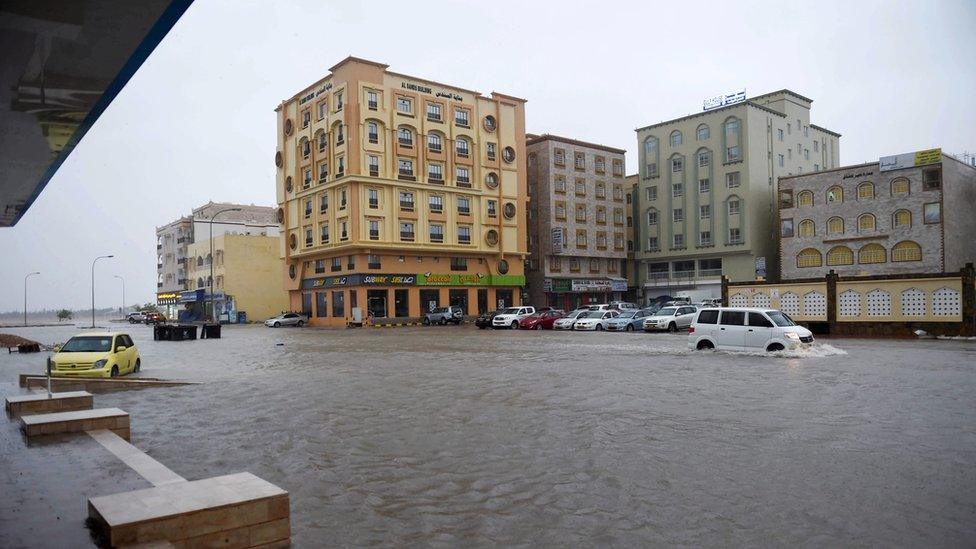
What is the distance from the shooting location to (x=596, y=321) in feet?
135

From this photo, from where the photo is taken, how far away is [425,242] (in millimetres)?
59031

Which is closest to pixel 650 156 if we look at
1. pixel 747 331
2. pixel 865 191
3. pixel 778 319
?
pixel 865 191

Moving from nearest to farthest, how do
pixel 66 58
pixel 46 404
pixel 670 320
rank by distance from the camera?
pixel 66 58 → pixel 46 404 → pixel 670 320

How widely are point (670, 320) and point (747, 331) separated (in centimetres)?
1576

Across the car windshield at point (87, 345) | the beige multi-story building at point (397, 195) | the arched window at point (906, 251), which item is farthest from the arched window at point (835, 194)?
the car windshield at point (87, 345)

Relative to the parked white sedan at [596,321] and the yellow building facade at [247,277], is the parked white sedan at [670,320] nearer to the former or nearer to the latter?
the parked white sedan at [596,321]

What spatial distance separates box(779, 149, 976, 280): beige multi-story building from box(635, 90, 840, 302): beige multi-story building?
5.42 m

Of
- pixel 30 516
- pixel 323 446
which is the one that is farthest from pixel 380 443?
pixel 30 516

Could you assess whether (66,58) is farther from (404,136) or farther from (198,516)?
(404,136)

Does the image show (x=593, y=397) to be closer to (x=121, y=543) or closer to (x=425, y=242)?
(x=121, y=543)

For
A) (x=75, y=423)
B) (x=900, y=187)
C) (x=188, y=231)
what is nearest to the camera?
(x=75, y=423)

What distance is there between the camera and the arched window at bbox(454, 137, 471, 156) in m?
61.7

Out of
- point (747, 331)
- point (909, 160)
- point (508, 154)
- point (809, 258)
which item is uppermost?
point (508, 154)

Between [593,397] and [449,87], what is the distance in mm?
Result: 52706
